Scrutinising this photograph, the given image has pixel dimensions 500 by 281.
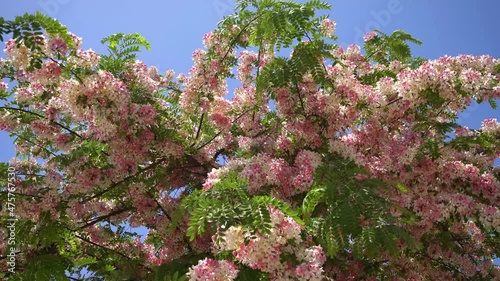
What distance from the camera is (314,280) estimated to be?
3436mm

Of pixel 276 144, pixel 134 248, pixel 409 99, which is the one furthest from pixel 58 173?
pixel 409 99

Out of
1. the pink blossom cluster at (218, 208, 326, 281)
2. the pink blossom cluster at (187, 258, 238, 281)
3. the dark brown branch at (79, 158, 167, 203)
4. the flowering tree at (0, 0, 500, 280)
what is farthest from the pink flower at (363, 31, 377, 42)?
the pink blossom cluster at (187, 258, 238, 281)

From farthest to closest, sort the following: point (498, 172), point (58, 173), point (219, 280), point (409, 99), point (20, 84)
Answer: point (20, 84), point (498, 172), point (58, 173), point (409, 99), point (219, 280)

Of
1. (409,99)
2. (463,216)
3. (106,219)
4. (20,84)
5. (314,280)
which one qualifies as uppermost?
(20,84)

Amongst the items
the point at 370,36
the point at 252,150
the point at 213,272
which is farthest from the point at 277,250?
the point at 370,36

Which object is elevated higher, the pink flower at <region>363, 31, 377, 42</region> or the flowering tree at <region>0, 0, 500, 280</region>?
the pink flower at <region>363, 31, 377, 42</region>

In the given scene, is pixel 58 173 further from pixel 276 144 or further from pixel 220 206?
pixel 220 206

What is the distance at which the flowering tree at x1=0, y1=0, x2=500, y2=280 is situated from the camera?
5.30 metres

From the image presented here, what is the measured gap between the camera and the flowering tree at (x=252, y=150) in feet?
17.4

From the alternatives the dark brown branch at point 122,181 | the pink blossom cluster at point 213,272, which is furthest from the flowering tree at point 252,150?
the pink blossom cluster at point 213,272

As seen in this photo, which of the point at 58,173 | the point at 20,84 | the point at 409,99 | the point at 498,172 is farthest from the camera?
the point at 20,84

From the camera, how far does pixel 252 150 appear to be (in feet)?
20.5

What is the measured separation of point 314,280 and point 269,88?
10.2 feet

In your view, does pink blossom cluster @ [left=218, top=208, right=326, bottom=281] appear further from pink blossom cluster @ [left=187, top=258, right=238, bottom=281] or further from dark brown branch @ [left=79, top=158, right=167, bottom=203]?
dark brown branch @ [left=79, top=158, right=167, bottom=203]
